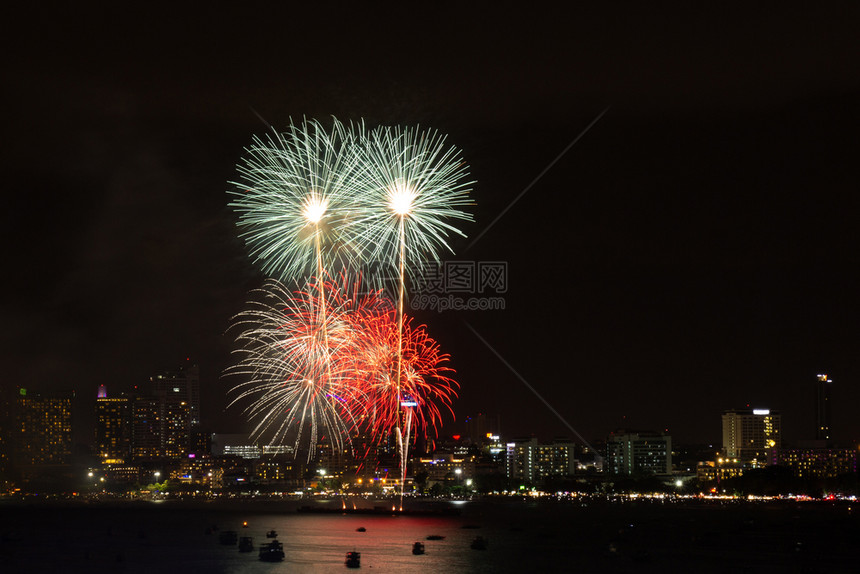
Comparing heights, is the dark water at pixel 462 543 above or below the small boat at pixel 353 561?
below

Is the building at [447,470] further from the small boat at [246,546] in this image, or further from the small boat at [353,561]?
the small boat at [353,561]

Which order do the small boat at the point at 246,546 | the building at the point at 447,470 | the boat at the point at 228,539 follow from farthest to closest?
the building at the point at 447,470, the boat at the point at 228,539, the small boat at the point at 246,546

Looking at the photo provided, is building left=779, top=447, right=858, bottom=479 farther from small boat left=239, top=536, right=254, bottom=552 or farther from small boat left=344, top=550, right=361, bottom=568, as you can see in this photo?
small boat left=344, top=550, right=361, bottom=568

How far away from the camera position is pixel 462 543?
69.1m

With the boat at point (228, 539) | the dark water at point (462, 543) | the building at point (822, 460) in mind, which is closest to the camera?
the dark water at point (462, 543)

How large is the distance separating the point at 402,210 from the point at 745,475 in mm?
116560

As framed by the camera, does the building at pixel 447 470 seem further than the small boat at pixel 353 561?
Yes

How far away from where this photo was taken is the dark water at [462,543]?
5527 centimetres

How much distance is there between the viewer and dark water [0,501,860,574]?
5527cm

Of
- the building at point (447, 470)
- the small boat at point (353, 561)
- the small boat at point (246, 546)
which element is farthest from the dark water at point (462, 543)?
the building at point (447, 470)

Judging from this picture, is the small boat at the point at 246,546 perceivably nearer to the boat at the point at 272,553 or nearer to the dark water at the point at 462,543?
the dark water at the point at 462,543

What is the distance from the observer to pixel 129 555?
2426 inches

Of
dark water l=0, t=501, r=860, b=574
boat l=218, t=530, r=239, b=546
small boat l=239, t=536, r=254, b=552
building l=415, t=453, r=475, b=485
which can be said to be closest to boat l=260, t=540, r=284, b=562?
dark water l=0, t=501, r=860, b=574

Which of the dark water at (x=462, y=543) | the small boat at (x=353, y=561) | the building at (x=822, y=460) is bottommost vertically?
the dark water at (x=462, y=543)
